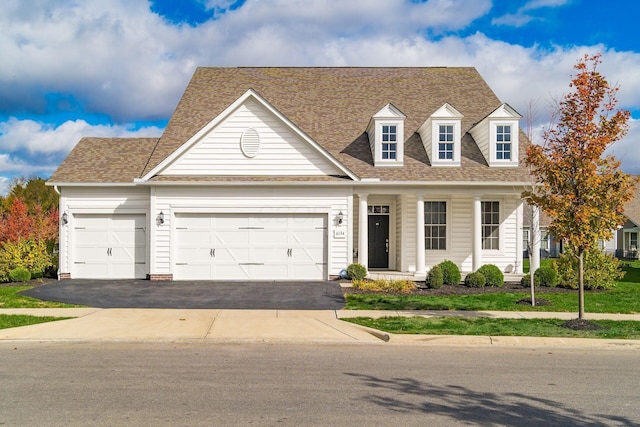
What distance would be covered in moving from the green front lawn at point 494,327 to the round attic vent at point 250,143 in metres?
8.86

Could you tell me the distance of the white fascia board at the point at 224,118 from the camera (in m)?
19.3

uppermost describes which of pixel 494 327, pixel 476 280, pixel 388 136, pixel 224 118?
pixel 224 118

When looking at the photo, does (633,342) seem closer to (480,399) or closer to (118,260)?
(480,399)

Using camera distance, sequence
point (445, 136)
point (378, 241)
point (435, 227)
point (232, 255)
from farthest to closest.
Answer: point (378, 241) < point (435, 227) < point (445, 136) < point (232, 255)

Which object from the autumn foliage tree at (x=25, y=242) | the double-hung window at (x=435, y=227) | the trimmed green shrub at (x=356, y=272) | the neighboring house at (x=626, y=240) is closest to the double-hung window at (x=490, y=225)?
the double-hung window at (x=435, y=227)

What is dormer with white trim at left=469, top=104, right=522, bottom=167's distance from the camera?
20625 mm

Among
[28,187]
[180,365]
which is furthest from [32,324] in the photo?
[28,187]

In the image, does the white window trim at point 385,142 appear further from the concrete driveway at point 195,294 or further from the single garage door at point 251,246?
the concrete driveway at point 195,294

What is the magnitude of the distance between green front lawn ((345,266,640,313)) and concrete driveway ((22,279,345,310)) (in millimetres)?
954

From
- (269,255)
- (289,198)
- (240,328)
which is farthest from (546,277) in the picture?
(240,328)

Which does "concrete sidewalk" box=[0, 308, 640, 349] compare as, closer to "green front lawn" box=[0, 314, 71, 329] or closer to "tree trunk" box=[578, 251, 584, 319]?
"green front lawn" box=[0, 314, 71, 329]

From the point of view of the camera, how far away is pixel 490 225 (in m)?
21.8

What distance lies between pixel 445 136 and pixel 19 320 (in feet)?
50.9

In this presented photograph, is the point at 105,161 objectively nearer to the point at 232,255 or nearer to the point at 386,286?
the point at 232,255
